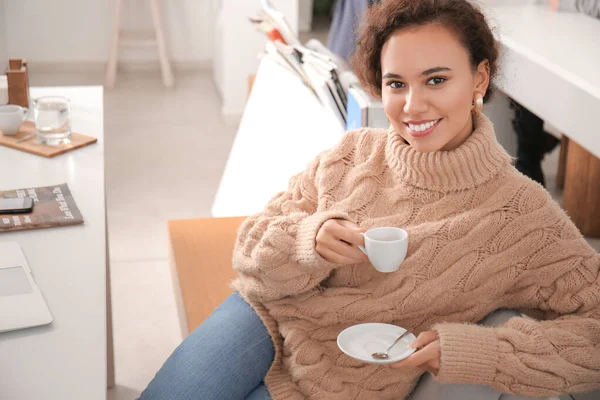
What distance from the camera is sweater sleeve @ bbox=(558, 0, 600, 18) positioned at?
2820 millimetres

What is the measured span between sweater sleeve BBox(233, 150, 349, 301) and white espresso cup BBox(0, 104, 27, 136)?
2.69 feet

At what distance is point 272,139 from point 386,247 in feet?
5.43

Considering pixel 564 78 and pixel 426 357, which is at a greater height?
pixel 564 78

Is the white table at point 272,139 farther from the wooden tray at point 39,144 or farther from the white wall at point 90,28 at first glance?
the white wall at point 90,28

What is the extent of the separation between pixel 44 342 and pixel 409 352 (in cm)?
55

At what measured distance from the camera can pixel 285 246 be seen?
1519mm

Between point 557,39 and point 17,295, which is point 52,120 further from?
point 557,39

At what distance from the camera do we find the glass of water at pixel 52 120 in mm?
2115

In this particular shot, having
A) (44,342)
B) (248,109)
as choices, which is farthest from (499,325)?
(248,109)

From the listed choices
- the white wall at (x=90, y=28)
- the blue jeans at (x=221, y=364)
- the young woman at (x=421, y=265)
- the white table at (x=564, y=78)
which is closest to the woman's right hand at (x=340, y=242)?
the young woman at (x=421, y=265)

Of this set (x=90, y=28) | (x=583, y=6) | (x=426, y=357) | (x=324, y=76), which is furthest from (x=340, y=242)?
(x=90, y=28)

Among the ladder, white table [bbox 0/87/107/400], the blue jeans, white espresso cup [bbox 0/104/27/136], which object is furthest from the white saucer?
the ladder

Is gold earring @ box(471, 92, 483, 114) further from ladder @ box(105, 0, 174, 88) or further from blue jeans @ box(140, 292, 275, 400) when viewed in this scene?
ladder @ box(105, 0, 174, 88)

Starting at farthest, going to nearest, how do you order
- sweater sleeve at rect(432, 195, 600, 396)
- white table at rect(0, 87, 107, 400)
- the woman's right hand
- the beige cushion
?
the beige cushion → the woman's right hand → sweater sleeve at rect(432, 195, 600, 396) → white table at rect(0, 87, 107, 400)
